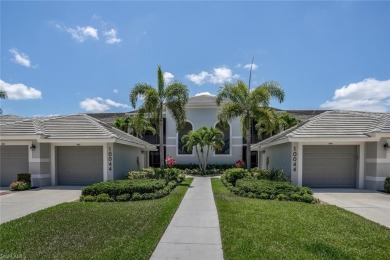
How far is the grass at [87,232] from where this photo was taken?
509cm

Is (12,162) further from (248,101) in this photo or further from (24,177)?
(248,101)

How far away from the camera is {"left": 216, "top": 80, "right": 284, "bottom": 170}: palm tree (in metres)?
16.8

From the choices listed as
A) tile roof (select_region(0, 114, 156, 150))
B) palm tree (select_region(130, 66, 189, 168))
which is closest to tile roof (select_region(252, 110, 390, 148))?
palm tree (select_region(130, 66, 189, 168))

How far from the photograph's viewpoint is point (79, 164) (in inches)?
611

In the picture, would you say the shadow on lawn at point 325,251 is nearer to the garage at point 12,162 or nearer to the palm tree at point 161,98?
the palm tree at point 161,98

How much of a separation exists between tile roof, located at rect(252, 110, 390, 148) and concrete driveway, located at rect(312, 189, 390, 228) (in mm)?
3047

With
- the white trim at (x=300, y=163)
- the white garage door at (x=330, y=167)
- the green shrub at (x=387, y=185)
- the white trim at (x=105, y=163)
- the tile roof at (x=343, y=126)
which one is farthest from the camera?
the white trim at (x=105, y=163)

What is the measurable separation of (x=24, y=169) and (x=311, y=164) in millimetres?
16917

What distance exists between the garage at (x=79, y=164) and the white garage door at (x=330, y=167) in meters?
12.2

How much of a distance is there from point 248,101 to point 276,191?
7.35 meters

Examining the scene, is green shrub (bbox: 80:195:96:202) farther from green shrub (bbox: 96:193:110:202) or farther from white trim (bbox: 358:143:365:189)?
white trim (bbox: 358:143:365:189)

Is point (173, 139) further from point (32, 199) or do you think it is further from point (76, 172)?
point (32, 199)

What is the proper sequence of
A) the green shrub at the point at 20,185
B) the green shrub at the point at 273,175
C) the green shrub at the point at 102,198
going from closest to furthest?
the green shrub at the point at 102,198 < the green shrub at the point at 20,185 < the green shrub at the point at 273,175

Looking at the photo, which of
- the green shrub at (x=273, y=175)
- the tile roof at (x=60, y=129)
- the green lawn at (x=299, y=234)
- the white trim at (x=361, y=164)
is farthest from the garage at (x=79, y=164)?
the white trim at (x=361, y=164)
